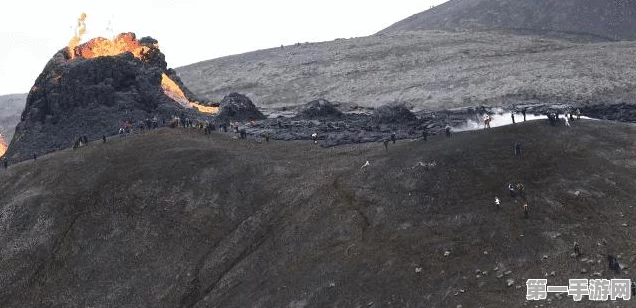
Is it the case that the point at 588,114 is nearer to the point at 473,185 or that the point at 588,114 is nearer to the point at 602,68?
the point at 602,68

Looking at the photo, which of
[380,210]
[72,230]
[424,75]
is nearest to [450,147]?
[380,210]

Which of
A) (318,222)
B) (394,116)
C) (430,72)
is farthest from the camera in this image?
(430,72)

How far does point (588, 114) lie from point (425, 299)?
61516mm

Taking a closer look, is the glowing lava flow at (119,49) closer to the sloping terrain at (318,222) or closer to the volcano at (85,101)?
the volcano at (85,101)

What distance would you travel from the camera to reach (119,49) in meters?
105

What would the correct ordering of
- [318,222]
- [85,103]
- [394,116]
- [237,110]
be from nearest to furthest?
[318,222], [394,116], [85,103], [237,110]

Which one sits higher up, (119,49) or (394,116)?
(119,49)

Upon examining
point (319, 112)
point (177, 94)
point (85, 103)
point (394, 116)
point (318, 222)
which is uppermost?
point (85, 103)

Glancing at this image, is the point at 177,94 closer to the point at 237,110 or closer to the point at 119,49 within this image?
the point at 119,49

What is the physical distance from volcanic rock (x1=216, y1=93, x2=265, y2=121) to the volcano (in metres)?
5.87

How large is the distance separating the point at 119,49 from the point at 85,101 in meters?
19.4

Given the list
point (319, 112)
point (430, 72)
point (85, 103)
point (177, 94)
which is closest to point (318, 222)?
point (319, 112)

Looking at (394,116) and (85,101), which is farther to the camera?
(85,101)

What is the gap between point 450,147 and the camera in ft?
170
